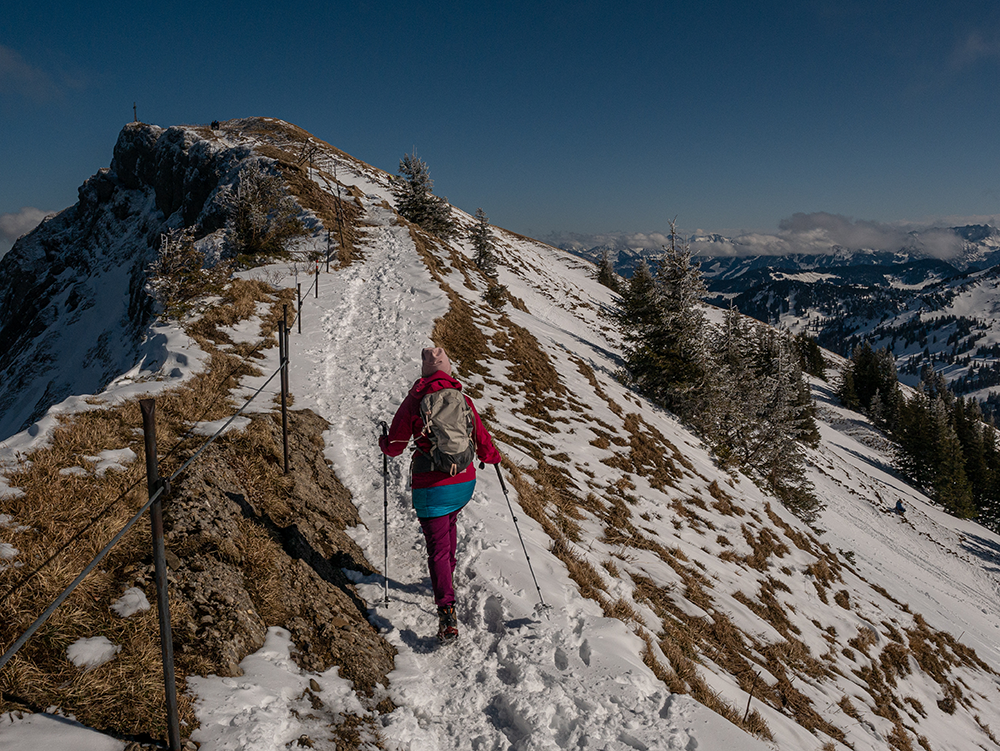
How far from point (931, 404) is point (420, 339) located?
77.5 m

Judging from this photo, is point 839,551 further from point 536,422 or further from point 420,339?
point 420,339

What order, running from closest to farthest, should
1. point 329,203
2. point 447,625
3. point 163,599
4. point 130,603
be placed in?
point 163,599 → point 130,603 → point 447,625 → point 329,203

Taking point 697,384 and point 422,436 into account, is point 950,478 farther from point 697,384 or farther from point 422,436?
point 422,436

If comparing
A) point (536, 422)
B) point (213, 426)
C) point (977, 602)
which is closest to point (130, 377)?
point (213, 426)

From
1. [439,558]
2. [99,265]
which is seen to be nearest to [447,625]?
[439,558]

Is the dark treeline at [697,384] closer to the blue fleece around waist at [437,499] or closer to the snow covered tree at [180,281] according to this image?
the blue fleece around waist at [437,499]

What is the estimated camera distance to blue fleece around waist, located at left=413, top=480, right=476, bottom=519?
5070mm

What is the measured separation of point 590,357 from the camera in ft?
92.1

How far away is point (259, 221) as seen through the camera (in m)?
21.9

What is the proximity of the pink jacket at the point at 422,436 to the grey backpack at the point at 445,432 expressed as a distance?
0.28 ft

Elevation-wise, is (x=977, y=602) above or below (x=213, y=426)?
below

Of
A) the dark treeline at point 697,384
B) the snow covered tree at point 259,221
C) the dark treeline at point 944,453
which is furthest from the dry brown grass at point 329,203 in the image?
the dark treeline at point 944,453

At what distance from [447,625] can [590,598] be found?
2.00 m

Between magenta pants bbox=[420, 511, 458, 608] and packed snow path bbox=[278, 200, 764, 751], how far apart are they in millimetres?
566
